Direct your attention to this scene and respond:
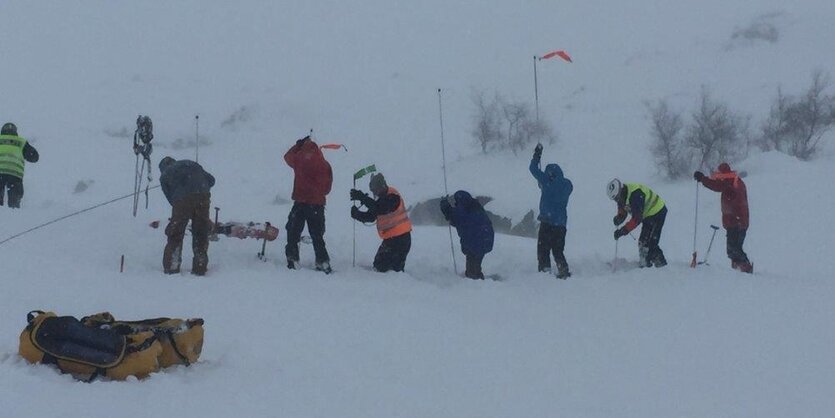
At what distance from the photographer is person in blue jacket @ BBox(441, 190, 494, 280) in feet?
30.1

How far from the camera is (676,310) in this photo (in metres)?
7.35

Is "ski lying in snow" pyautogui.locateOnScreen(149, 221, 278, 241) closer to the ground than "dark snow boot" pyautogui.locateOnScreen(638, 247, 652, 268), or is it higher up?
higher up

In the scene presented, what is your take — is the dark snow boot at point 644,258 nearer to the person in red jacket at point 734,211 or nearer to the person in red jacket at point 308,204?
the person in red jacket at point 734,211

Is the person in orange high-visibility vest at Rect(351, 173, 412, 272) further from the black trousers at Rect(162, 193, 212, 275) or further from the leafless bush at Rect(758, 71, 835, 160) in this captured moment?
the leafless bush at Rect(758, 71, 835, 160)

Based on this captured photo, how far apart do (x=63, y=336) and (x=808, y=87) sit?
38.9 meters

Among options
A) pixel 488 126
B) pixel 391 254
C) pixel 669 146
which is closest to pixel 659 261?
pixel 391 254

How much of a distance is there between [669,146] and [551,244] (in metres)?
23.5

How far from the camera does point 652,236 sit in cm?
959

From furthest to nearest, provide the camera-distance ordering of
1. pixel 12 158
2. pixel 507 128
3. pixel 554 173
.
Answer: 1. pixel 507 128
2. pixel 12 158
3. pixel 554 173

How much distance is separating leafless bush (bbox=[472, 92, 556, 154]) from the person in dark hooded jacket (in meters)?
29.5

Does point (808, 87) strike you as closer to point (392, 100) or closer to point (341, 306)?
point (392, 100)

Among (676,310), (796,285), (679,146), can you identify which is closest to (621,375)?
(676,310)

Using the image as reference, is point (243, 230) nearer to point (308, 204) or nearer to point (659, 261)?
point (308, 204)

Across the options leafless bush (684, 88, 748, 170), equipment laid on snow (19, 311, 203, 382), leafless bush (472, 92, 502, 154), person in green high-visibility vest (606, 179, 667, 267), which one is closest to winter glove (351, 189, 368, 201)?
person in green high-visibility vest (606, 179, 667, 267)
